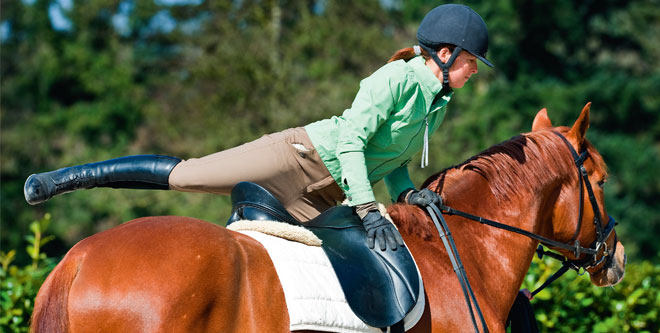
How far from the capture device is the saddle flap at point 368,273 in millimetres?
2807

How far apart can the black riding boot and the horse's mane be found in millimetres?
1430

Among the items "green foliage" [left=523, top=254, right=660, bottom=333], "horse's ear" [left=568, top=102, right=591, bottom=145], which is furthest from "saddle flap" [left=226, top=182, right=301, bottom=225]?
"green foliage" [left=523, top=254, right=660, bottom=333]

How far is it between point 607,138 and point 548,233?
57.9ft

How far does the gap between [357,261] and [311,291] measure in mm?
318

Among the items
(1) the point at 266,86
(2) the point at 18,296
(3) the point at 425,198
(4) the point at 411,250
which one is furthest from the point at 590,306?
(1) the point at 266,86

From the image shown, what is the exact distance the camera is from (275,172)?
3359 millimetres

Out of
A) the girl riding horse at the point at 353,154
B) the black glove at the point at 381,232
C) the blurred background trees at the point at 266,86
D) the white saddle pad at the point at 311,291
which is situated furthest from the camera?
the blurred background trees at the point at 266,86

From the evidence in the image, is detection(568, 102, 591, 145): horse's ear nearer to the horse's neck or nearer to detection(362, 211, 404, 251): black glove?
the horse's neck

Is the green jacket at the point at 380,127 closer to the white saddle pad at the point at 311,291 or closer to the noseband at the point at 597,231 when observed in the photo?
the white saddle pad at the point at 311,291

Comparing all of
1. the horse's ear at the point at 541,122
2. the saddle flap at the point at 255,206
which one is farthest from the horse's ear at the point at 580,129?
the saddle flap at the point at 255,206

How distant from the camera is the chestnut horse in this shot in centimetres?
243

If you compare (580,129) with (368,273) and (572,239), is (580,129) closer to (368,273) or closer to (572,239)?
(572,239)

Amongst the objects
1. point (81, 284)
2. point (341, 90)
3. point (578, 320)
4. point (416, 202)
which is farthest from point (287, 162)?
point (341, 90)

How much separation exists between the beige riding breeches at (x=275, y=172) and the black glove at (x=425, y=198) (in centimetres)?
43
